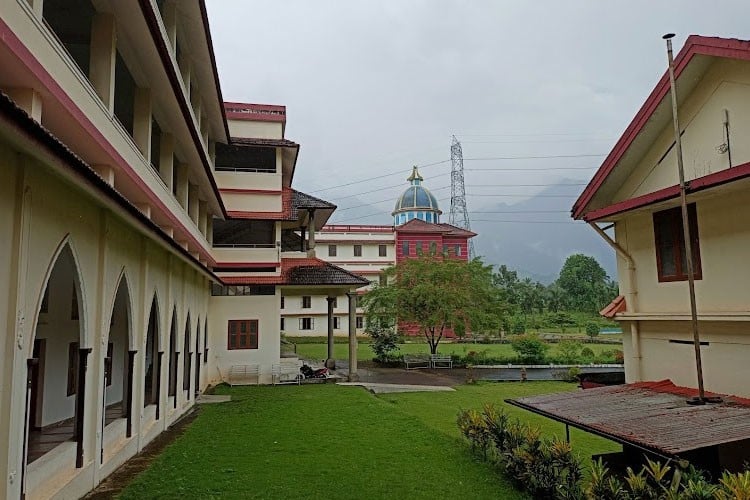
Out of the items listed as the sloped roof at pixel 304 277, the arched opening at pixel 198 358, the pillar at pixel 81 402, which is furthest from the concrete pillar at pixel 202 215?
the pillar at pixel 81 402

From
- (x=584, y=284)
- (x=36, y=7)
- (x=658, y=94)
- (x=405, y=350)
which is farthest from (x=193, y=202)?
(x=584, y=284)

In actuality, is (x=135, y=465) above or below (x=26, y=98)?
below

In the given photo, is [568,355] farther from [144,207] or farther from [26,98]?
[26,98]

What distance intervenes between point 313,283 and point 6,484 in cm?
1470

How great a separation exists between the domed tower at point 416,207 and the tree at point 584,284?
1909 cm

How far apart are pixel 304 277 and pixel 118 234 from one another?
1168 centimetres

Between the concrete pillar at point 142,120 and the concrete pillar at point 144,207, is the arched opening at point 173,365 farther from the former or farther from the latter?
the concrete pillar at point 142,120

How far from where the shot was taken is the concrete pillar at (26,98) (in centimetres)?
477

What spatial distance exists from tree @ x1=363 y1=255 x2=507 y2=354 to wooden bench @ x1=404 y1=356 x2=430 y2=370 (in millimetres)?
715

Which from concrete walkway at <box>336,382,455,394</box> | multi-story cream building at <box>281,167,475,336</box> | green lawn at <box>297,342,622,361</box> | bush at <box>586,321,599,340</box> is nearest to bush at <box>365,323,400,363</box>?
green lawn at <box>297,342,622,361</box>

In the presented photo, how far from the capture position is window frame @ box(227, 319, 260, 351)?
744 inches

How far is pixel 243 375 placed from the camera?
18734 mm

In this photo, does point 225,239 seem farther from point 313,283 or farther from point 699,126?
point 699,126

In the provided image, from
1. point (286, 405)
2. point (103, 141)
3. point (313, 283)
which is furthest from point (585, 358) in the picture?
point (103, 141)
